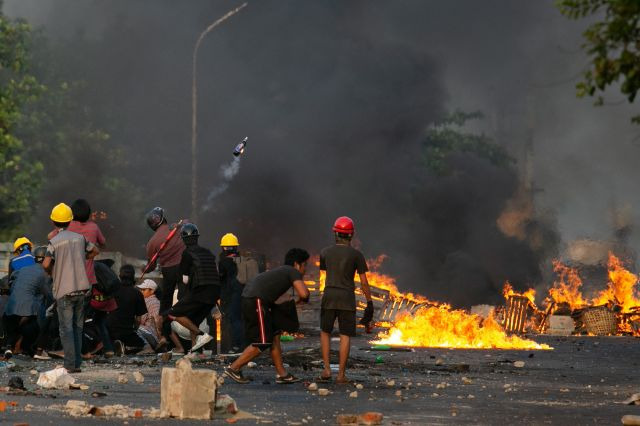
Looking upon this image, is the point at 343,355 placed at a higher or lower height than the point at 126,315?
lower

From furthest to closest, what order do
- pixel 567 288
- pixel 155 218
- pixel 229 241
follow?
pixel 567 288, pixel 229 241, pixel 155 218

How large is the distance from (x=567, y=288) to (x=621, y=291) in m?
3.49

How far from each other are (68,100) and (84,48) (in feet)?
14.0

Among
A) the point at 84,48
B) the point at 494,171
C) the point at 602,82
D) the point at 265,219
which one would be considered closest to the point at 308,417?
the point at 602,82

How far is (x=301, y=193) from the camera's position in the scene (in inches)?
2025

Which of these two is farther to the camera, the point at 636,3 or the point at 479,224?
the point at 479,224

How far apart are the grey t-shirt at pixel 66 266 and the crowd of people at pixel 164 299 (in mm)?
11

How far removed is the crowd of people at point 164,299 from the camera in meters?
14.0

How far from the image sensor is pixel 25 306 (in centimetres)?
1817

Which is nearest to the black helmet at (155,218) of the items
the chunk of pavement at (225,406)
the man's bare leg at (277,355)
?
the man's bare leg at (277,355)

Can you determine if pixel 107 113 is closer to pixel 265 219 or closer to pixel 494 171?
pixel 265 219

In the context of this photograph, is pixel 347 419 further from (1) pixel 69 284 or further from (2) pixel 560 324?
(2) pixel 560 324

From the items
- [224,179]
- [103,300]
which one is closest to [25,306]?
[103,300]

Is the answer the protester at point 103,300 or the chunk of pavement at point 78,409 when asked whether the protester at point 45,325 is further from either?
the chunk of pavement at point 78,409
